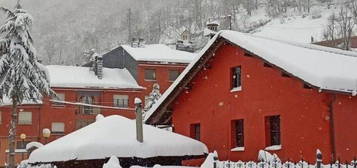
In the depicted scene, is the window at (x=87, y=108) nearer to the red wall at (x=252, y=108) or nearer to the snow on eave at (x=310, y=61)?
the red wall at (x=252, y=108)

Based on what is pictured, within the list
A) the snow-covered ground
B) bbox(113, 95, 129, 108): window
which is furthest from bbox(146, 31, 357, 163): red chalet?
the snow-covered ground

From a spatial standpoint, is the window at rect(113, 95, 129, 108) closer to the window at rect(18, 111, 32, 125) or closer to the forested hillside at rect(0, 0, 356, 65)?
the window at rect(18, 111, 32, 125)

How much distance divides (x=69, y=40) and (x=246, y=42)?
153315mm

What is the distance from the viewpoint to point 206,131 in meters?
25.7

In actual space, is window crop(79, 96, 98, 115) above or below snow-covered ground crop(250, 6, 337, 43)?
→ below

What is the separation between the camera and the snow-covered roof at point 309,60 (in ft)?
63.0

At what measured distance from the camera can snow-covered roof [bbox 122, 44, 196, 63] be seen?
6644 cm

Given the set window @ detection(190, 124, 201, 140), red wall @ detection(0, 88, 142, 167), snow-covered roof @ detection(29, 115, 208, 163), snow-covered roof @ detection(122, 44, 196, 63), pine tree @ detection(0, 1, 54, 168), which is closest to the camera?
snow-covered roof @ detection(29, 115, 208, 163)

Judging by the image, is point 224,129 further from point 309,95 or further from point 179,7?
point 179,7

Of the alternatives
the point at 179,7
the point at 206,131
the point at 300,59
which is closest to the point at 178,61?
the point at 206,131

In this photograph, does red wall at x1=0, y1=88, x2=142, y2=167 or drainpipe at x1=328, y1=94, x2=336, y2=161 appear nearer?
drainpipe at x1=328, y1=94, x2=336, y2=161

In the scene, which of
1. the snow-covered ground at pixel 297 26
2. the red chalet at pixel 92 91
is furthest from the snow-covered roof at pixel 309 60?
the snow-covered ground at pixel 297 26

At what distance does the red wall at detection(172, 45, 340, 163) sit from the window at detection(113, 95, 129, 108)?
35.8m

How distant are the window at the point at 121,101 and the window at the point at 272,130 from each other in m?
41.7
